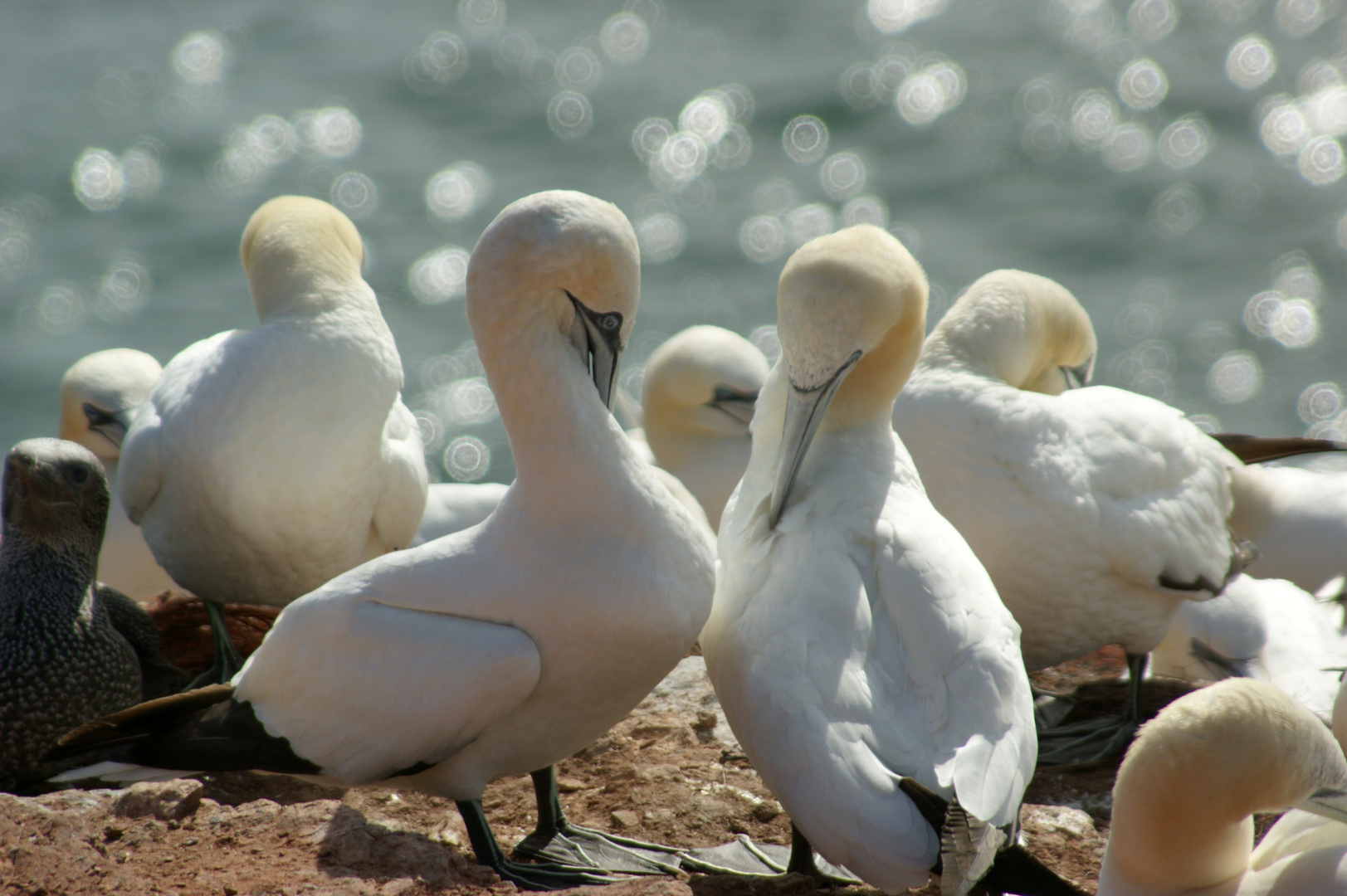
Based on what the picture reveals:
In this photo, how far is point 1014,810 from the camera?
8.71 ft

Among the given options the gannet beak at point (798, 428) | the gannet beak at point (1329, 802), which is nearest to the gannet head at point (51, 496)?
the gannet beak at point (798, 428)

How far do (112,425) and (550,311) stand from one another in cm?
324

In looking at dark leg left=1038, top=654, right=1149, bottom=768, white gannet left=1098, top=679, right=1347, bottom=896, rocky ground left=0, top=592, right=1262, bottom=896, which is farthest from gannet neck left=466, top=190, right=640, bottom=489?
dark leg left=1038, top=654, right=1149, bottom=768

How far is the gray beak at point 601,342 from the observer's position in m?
3.21

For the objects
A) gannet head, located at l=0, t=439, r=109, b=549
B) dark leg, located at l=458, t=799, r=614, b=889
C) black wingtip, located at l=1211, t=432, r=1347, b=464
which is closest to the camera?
dark leg, located at l=458, t=799, r=614, b=889

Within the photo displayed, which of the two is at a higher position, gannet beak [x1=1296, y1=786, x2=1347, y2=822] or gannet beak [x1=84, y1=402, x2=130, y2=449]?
gannet beak [x1=84, y1=402, x2=130, y2=449]

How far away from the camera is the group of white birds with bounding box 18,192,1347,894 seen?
2.68 m

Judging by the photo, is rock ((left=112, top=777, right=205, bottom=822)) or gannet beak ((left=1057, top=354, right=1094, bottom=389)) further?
gannet beak ((left=1057, top=354, right=1094, bottom=389))

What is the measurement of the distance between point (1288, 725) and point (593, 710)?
145 cm

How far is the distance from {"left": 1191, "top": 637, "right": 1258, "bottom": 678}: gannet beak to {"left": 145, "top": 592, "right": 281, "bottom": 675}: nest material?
10.7 ft

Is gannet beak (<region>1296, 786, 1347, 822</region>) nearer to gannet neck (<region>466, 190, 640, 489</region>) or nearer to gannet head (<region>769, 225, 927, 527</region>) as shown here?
gannet head (<region>769, 225, 927, 527</region>)

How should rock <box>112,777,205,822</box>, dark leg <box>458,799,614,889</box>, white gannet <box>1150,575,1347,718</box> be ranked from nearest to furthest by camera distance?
rock <box>112,777,205,822</box> < dark leg <box>458,799,614,889</box> < white gannet <box>1150,575,1347,718</box>

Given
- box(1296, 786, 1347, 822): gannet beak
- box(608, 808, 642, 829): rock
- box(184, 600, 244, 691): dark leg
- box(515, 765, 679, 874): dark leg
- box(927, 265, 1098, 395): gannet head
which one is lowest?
box(608, 808, 642, 829): rock

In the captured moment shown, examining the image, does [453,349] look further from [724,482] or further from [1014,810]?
[1014,810]
